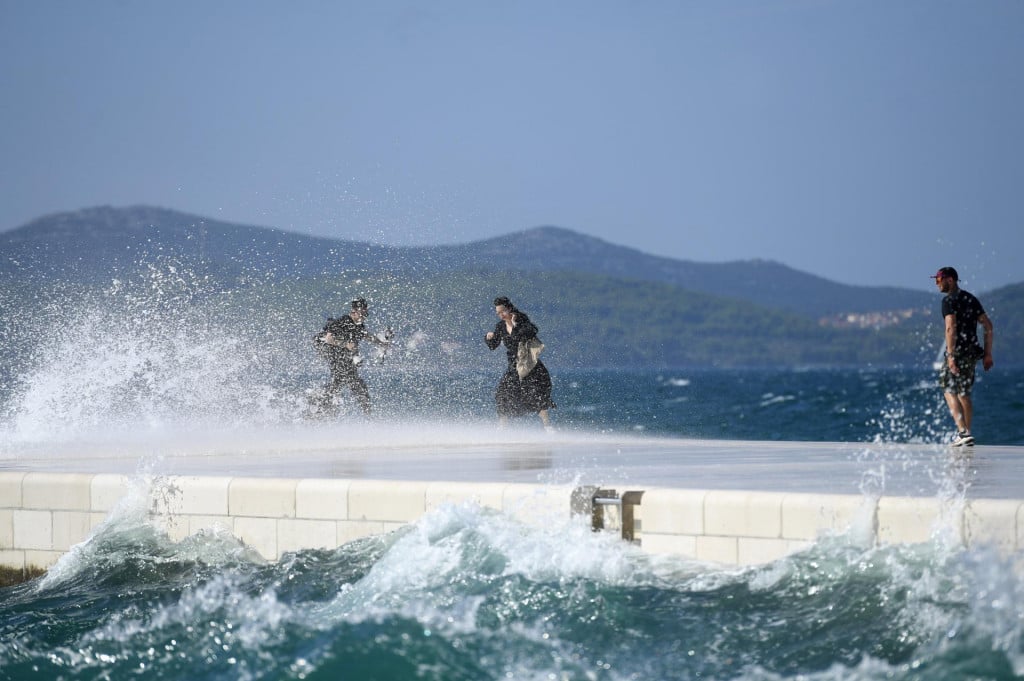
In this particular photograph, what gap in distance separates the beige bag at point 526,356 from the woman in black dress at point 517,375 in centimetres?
3

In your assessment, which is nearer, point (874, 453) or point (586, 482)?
point (586, 482)

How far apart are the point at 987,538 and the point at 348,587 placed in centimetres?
364

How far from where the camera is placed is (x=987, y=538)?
7266 millimetres

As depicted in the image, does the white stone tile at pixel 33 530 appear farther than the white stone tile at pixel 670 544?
Yes

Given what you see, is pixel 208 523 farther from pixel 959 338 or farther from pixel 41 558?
pixel 959 338

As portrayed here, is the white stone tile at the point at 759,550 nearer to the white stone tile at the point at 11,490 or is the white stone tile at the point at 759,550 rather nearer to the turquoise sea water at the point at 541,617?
the turquoise sea water at the point at 541,617

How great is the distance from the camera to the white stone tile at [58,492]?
10125 millimetres

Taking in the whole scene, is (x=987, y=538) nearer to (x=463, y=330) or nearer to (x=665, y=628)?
(x=665, y=628)

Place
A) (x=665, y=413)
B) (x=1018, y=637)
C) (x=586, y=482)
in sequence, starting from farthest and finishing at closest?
1. (x=665, y=413)
2. (x=586, y=482)
3. (x=1018, y=637)

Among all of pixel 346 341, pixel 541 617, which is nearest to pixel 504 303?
pixel 346 341

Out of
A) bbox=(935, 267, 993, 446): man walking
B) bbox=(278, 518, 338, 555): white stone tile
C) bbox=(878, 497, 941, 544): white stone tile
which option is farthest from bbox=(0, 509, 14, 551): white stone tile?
bbox=(935, 267, 993, 446): man walking

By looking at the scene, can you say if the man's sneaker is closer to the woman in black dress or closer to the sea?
the woman in black dress

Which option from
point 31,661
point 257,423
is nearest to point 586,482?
point 31,661

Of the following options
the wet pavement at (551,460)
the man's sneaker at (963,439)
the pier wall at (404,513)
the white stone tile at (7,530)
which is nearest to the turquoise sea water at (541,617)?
the pier wall at (404,513)
